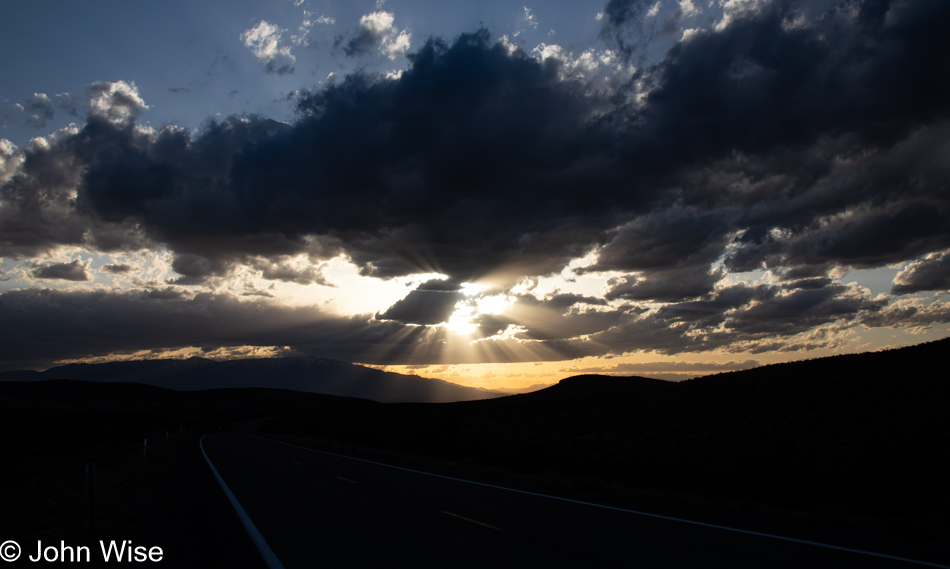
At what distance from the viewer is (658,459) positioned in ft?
89.6

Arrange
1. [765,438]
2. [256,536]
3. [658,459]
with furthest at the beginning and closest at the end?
[765,438], [658,459], [256,536]

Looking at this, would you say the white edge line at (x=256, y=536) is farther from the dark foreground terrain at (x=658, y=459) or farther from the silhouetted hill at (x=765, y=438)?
the silhouetted hill at (x=765, y=438)

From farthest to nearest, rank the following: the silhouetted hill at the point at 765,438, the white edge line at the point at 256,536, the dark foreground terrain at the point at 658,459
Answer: the silhouetted hill at the point at 765,438 → the dark foreground terrain at the point at 658,459 → the white edge line at the point at 256,536

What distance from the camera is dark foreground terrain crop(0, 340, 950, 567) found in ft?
38.7

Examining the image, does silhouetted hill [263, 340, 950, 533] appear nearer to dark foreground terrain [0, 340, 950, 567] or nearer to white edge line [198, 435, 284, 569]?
dark foreground terrain [0, 340, 950, 567]

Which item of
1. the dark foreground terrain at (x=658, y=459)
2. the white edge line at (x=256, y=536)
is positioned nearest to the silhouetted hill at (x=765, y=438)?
the dark foreground terrain at (x=658, y=459)

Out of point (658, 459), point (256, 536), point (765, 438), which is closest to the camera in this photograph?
point (256, 536)

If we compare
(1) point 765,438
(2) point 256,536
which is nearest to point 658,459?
(1) point 765,438

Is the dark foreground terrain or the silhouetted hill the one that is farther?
the silhouetted hill

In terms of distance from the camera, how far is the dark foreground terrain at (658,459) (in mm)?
11805

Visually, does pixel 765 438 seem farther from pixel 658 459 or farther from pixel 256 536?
pixel 256 536

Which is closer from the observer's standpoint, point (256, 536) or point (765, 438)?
point (256, 536)

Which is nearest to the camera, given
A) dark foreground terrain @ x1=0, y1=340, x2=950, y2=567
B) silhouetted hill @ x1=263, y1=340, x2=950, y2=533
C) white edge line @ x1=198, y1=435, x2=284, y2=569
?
white edge line @ x1=198, y1=435, x2=284, y2=569

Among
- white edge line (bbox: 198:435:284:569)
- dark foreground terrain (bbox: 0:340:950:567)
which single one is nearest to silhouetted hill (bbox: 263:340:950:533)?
dark foreground terrain (bbox: 0:340:950:567)
